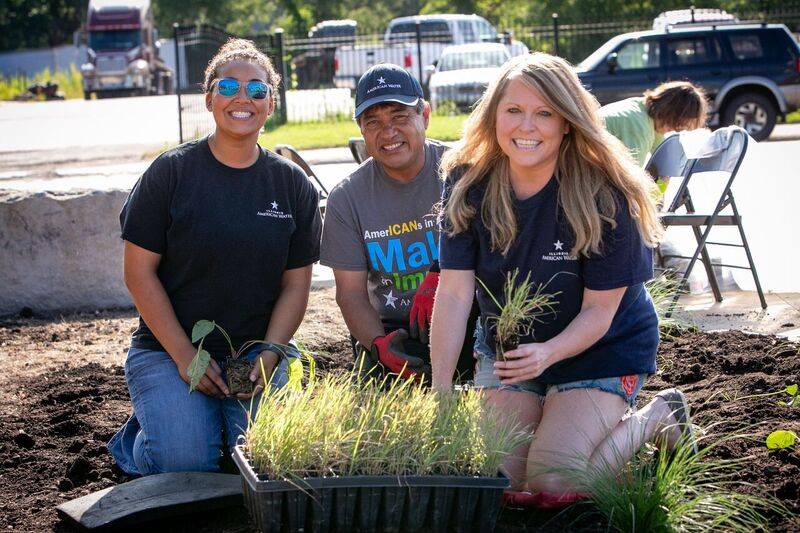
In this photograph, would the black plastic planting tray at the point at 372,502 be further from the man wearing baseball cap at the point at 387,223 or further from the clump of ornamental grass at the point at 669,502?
the man wearing baseball cap at the point at 387,223

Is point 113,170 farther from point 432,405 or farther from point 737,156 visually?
point 432,405

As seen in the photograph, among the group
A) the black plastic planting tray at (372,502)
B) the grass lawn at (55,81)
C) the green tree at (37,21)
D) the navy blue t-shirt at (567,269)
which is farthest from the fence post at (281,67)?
the green tree at (37,21)

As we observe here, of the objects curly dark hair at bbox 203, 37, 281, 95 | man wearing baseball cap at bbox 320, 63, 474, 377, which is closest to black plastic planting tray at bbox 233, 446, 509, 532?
man wearing baseball cap at bbox 320, 63, 474, 377

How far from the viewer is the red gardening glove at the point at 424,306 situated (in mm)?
4141

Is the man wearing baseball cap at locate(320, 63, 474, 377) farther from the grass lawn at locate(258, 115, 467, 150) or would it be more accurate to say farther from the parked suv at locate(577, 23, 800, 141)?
the parked suv at locate(577, 23, 800, 141)

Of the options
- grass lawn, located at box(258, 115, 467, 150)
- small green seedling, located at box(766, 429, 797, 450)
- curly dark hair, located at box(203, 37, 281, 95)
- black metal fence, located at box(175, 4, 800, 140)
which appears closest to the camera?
small green seedling, located at box(766, 429, 797, 450)

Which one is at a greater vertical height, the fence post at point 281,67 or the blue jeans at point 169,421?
the fence post at point 281,67

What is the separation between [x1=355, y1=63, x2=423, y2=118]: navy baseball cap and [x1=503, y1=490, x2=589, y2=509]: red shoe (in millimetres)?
1677

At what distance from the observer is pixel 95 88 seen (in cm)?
3684

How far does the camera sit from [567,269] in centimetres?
360

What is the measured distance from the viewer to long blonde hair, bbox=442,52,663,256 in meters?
3.51

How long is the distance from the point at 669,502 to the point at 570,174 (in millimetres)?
1157

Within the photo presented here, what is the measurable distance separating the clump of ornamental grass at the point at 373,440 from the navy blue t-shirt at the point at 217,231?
3.43 feet

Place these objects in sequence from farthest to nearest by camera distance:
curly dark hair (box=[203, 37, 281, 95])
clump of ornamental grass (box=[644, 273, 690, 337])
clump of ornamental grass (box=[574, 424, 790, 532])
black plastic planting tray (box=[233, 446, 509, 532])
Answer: clump of ornamental grass (box=[644, 273, 690, 337]) < curly dark hair (box=[203, 37, 281, 95]) < clump of ornamental grass (box=[574, 424, 790, 532]) < black plastic planting tray (box=[233, 446, 509, 532])
